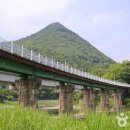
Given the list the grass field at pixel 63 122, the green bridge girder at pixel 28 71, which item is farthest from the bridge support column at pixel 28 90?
the grass field at pixel 63 122

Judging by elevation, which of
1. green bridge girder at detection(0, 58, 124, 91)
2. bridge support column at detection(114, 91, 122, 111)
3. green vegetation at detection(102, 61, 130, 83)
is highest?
green vegetation at detection(102, 61, 130, 83)

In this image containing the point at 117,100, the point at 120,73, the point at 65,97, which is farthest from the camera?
the point at 120,73

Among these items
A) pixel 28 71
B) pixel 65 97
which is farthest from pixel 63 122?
pixel 65 97

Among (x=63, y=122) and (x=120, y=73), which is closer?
(x=63, y=122)

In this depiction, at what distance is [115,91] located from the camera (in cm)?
12506

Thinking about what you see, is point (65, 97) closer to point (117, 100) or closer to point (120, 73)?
point (117, 100)

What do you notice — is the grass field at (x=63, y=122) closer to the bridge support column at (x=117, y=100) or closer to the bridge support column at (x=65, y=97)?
the bridge support column at (x=65, y=97)

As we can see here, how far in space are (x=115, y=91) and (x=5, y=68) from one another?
91.2 meters

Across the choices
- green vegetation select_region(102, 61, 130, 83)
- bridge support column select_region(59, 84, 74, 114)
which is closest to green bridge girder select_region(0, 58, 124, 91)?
bridge support column select_region(59, 84, 74, 114)

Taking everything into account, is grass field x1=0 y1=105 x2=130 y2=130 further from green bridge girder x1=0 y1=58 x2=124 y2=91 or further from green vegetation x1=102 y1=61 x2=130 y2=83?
green vegetation x1=102 y1=61 x2=130 y2=83

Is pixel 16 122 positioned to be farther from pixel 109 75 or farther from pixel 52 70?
pixel 109 75

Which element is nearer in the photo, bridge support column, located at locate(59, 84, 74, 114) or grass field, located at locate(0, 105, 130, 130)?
grass field, located at locate(0, 105, 130, 130)

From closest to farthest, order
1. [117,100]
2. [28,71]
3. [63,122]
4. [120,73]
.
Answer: [63,122] < [28,71] < [117,100] < [120,73]

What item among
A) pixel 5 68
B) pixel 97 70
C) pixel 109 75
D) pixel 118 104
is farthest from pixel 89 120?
pixel 97 70
